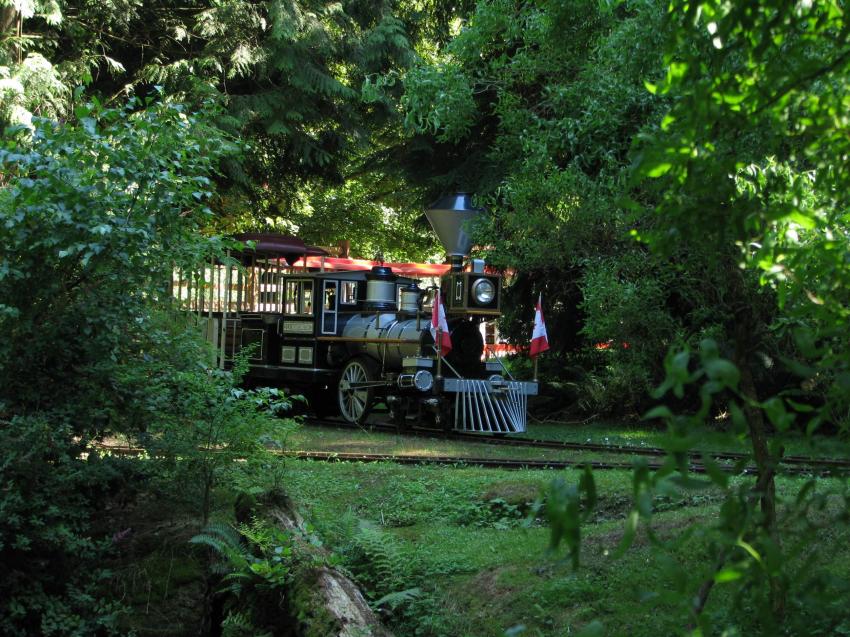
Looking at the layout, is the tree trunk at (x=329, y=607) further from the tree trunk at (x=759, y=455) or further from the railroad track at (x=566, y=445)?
the railroad track at (x=566, y=445)

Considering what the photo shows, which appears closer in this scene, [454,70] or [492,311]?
[454,70]

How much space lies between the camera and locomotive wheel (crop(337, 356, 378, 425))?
15352 mm

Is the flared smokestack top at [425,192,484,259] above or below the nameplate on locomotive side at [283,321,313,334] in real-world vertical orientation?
above

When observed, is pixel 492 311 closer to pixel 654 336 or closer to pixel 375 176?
pixel 654 336

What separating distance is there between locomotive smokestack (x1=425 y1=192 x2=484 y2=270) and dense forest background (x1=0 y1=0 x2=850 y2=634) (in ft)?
1.41

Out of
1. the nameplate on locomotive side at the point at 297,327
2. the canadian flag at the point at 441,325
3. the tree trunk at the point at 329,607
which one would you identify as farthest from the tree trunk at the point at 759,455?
the nameplate on locomotive side at the point at 297,327

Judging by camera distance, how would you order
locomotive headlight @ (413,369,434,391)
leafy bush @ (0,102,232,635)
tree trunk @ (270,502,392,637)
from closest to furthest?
tree trunk @ (270,502,392,637) < leafy bush @ (0,102,232,635) < locomotive headlight @ (413,369,434,391)

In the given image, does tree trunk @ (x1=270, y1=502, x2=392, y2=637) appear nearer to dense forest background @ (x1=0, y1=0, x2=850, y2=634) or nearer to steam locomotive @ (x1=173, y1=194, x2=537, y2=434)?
dense forest background @ (x1=0, y1=0, x2=850, y2=634)

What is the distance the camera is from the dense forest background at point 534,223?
97.3 inches

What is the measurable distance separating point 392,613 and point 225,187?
16171mm

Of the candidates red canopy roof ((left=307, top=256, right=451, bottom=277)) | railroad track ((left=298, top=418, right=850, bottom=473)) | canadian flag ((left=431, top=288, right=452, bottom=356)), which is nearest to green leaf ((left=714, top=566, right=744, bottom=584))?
railroad track ((left=298, top=418, right=850, bottom=473))

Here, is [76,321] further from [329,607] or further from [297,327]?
[297,327]

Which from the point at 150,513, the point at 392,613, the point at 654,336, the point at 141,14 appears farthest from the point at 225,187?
the point at 392,613

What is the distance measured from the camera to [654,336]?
991 cm
